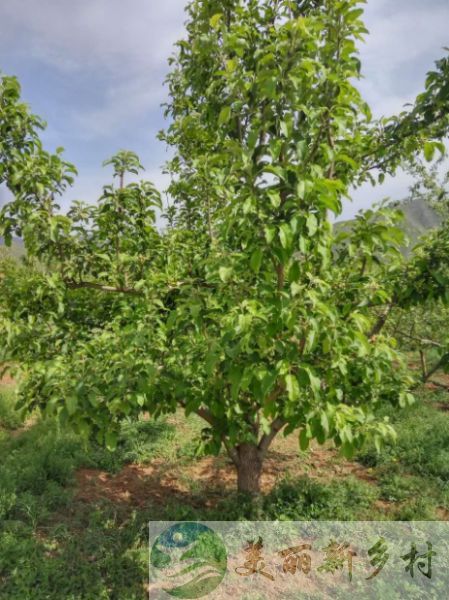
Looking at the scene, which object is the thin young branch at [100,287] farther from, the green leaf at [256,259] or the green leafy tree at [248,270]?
the green leaf at [256,259]

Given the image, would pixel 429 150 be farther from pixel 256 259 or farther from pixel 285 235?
pixel 256 259

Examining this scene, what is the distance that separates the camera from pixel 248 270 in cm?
287

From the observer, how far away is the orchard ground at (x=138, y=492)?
376 cm

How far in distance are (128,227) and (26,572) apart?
2946 millimetres

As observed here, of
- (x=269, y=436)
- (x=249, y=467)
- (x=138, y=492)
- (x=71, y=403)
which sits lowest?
(x=138, y=492)

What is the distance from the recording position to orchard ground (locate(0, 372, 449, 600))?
376cm

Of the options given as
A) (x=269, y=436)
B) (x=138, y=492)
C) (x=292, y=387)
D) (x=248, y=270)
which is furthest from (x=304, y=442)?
(x=138, y=492)

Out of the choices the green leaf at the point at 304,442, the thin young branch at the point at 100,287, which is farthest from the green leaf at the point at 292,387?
the thin young branch at the point at 100,287

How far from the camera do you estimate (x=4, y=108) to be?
296 centimetres

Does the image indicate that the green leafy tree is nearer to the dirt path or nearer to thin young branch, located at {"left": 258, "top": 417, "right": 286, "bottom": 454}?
thin young branch, located at {"left": 258, "top": 417, "right": 286, "bottom": 454}

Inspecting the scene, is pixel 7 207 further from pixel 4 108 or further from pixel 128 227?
pixel 128 227

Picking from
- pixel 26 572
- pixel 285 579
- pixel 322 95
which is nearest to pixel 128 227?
pixel 322 95

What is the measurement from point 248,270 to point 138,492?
359 centimetres

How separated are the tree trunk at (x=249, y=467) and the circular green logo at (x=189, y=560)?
2.24ft
